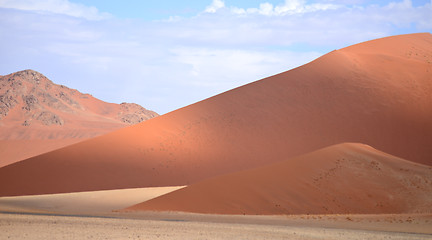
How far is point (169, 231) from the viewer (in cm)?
1695

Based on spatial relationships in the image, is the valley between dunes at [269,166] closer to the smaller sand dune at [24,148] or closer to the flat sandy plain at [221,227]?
the flat sandy plain at [221,227]

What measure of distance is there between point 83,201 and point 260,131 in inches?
642

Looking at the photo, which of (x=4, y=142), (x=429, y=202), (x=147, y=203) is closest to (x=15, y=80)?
(x=4, y=142)

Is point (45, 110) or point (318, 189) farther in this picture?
point (45, 110)

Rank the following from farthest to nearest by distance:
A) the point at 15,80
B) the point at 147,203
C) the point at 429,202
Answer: the point at 15,80
the point at 147,203
the point at 429,202

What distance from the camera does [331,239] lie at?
15.6 metres

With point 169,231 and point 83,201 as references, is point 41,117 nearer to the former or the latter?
point 83,201

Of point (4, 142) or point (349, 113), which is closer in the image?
point (349, 113)

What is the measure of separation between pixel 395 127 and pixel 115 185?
2125 centimetres

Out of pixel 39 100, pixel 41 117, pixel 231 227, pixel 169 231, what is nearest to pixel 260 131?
pixel 231 227

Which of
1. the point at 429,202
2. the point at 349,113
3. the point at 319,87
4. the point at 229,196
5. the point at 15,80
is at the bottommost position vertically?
the point at 429,202

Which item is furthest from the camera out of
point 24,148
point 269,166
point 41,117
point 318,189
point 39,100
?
point 39,100

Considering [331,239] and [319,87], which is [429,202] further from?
[319,87]

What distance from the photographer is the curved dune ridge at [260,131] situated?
39.6 meters
